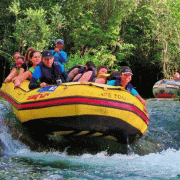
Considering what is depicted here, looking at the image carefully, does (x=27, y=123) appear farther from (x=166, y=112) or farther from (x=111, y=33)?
(x=111, y=33)

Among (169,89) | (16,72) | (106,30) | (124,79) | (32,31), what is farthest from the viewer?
(106,30)

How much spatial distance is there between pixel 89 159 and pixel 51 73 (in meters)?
1.41

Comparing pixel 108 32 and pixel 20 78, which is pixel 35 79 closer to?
pixel 20 78

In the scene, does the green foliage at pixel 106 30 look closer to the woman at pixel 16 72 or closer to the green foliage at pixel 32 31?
the green foliage at pixel 32 31

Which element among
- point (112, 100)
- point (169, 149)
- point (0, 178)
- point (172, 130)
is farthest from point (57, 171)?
point (172, 130)

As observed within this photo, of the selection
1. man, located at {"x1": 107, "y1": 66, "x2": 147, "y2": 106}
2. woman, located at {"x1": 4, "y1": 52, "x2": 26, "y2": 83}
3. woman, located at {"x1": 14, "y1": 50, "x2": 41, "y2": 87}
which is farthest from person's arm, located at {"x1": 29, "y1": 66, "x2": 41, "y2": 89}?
woman, located at {"x1": 4, "y1": 52, "x2": 26, "y2": 83}

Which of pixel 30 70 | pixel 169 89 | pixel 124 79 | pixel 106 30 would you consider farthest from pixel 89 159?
pixel 106 30

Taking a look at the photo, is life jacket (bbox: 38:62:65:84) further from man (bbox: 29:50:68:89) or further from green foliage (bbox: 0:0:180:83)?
green foliage (bbox: 0:0:180:83)

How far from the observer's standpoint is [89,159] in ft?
13.9

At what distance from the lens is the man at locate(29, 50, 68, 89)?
469cm

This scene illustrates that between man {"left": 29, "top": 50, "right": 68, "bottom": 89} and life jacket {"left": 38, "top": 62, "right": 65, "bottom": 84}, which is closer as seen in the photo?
man {"left": 29, "top": 50, "right": 68, "bottom": 89}

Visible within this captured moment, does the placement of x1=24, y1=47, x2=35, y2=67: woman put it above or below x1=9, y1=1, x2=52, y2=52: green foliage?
below

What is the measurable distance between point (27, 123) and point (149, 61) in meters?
15.1

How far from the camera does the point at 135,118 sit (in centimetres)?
424
